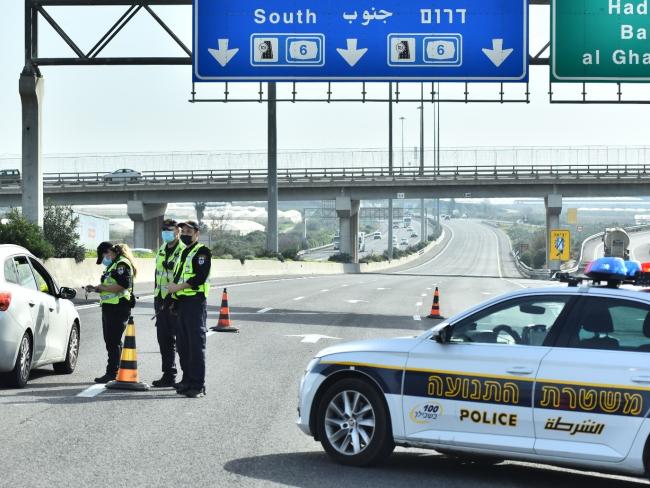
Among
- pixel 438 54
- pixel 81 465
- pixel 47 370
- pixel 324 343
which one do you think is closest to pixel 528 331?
pixel 81 465

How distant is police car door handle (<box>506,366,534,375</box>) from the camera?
893cm

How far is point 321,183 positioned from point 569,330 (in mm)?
81033

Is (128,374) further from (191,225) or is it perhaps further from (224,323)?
(224,323)

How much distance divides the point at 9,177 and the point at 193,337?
263ft

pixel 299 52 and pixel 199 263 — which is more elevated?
pixel 299 52

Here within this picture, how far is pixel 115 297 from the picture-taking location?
48.1 feet

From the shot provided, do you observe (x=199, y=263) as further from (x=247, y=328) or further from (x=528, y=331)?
(x=247, y=328)

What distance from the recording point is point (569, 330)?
895cm

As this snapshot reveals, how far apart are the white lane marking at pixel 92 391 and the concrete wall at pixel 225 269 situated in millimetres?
20778

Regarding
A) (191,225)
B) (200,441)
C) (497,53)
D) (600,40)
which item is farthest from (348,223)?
(200,441)

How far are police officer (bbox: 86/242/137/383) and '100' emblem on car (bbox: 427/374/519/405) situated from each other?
6132mm

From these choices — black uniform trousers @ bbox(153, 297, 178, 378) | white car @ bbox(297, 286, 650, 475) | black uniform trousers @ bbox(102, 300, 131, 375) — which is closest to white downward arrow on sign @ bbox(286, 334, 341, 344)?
black uniform trousers @ bbox(102, 300, 131, 375)

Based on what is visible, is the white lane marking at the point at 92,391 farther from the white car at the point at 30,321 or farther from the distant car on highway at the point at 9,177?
the distant car on highway at the point at 9,177

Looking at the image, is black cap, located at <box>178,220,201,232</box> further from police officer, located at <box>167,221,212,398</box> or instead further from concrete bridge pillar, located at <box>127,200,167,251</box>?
concrete bridge pillar, located at <box>127,200,167,251</box>
